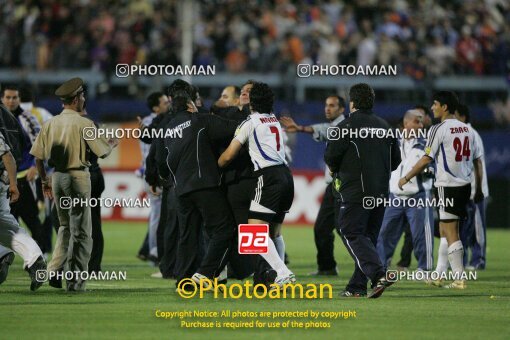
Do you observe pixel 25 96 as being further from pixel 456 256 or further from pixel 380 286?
pixel 380 286

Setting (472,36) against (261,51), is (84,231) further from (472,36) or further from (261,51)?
(472,36)

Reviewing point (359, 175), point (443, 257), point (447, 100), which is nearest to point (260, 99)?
point (359, 175)

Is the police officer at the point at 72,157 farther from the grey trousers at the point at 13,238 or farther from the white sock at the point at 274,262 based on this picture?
the white sock at the point at 274,262

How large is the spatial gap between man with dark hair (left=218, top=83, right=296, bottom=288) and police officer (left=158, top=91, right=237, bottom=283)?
9.4 inches

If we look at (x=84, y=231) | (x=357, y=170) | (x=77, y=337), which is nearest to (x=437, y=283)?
(x=357, y=170)

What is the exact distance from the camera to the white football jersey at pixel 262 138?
12914 millimetres

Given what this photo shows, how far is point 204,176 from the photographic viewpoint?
13.1 meters

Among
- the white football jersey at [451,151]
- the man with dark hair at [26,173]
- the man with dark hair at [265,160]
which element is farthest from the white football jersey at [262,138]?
the man with dark hair at [26,173]

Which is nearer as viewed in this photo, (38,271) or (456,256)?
(38,271)

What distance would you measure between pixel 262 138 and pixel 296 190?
13426 mm

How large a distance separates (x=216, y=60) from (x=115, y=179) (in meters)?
3.77

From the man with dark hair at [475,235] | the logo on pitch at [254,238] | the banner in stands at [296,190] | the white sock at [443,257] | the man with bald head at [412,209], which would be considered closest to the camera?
the logo on pitch at [254,238]

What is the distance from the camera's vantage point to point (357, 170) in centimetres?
1266

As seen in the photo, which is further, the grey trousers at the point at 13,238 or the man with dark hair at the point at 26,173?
the man with dark hair at the point at 26,173
